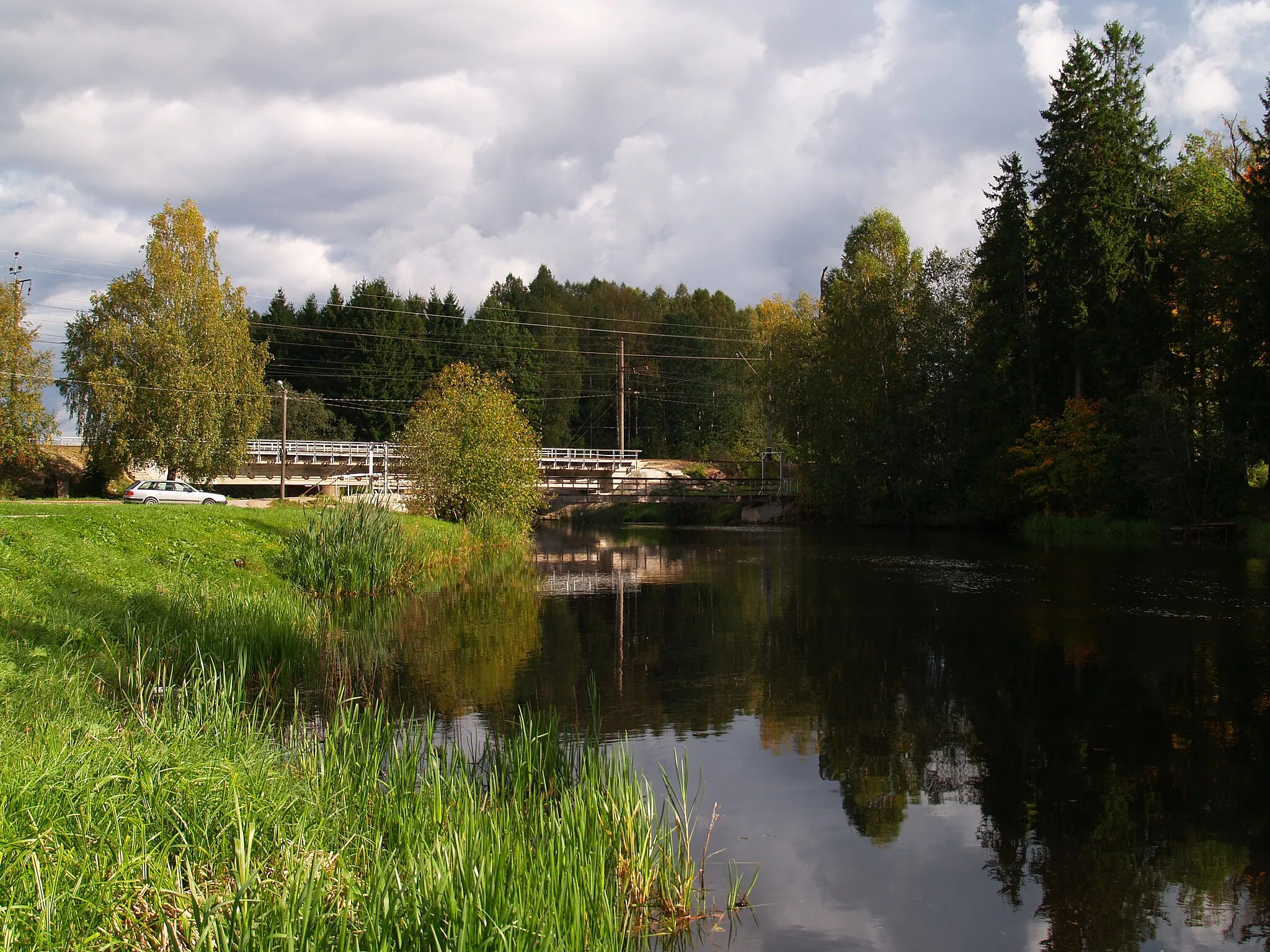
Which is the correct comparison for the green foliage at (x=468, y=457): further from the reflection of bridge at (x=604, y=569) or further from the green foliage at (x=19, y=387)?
the green foliage at (x=19, y=387)

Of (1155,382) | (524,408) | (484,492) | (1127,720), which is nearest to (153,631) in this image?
(1127,720)

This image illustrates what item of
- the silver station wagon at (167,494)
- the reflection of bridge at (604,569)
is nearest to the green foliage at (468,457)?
the reflection of bridge at (604,569)

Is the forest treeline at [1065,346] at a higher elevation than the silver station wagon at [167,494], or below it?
higher

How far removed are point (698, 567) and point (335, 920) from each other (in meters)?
29.0

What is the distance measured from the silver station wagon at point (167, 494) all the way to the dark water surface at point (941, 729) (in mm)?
25043

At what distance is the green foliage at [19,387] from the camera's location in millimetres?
48281

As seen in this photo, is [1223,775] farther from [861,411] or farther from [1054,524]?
[861,411]

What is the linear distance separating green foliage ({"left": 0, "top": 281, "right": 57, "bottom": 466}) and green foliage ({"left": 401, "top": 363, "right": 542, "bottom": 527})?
2273 cm

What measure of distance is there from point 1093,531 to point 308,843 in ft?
135

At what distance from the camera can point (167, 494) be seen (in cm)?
4444

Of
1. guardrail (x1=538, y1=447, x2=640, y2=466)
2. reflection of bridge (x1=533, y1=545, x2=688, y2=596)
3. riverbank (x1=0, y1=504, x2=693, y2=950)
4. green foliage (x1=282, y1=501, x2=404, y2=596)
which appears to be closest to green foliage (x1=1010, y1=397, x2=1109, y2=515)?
reflection of bridge (x1=533, y1=545, x2=688, y2=596)

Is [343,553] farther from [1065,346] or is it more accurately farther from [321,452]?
[321,452]

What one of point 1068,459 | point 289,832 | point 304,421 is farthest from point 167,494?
point 289,832

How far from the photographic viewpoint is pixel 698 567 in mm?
33531
